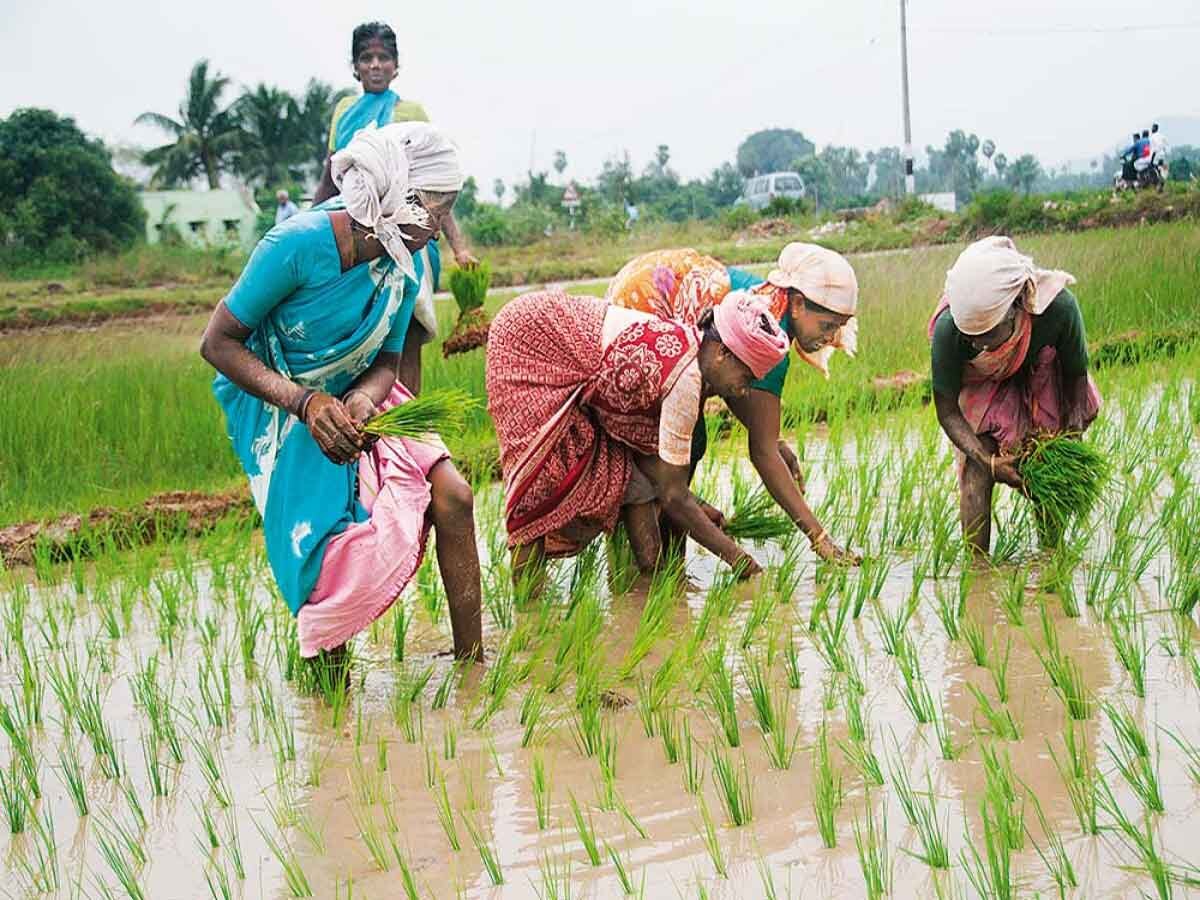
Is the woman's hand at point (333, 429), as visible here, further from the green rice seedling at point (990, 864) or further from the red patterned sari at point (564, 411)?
the green rice seedling at point (990, 864)

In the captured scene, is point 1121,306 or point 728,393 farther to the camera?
point 1121,306

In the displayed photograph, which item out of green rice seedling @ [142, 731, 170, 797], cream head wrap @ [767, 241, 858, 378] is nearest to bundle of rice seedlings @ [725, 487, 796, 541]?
cream head wrap @ [767, 241, 858, 378]

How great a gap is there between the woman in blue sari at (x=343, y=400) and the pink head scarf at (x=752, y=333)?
841 mm

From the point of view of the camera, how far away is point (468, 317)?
306 inches

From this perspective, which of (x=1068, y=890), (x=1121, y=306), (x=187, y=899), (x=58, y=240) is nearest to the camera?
(x=1068, y=890)

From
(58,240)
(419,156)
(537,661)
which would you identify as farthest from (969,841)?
(58,240)

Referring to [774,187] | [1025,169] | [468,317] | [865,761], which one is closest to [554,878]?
[865,761]

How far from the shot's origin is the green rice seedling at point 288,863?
2.57 m

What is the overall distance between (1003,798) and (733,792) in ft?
1.61

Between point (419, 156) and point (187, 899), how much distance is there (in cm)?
183

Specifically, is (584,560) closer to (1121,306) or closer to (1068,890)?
(1068,890)

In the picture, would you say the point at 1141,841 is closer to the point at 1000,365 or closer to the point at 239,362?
the point at 1000,365

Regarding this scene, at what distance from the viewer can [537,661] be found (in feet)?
11.7

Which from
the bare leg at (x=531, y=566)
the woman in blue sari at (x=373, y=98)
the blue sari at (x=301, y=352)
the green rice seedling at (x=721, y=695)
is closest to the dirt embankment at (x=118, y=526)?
the woman in blue sari at (x=373, y=98)
